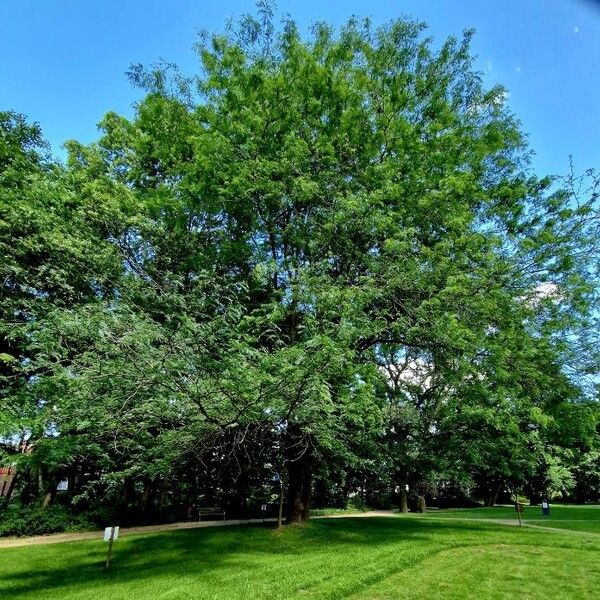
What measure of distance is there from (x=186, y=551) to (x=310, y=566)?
338 centimetres

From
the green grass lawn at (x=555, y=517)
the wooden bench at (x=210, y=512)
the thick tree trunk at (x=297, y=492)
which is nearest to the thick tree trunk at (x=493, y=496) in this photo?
the green grass lawn at (x=555, y=517)

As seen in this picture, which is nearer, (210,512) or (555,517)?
(210,512)

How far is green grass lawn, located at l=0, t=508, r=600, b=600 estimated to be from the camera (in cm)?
614

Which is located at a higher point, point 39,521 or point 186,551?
point 39,521

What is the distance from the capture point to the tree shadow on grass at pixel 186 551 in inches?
287

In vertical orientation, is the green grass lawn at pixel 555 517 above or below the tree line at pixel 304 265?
below

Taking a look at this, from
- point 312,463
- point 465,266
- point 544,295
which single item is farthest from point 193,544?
point 544,295

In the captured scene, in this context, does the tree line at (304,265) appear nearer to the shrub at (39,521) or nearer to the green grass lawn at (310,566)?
the green grass lawn at (310,566)

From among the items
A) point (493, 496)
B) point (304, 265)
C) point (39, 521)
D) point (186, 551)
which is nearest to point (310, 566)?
point (186, 551)

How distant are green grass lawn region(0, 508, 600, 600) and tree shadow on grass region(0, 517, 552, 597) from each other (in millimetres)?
24

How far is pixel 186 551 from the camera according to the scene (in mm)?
9281

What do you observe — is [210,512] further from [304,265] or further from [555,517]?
[555,517]

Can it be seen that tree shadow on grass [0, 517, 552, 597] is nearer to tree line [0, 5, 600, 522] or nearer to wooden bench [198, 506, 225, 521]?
tree line [0, 5, 600, 522]

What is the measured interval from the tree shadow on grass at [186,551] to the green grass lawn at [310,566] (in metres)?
0.02
